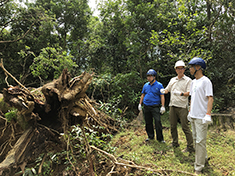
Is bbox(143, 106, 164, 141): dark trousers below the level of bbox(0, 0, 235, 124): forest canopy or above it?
below

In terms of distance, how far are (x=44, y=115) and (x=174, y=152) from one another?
2.80 m

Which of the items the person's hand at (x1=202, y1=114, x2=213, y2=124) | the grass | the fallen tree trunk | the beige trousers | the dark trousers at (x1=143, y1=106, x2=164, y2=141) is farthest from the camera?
the dark trousers at (x1=143, y1=106, x2=164, y2=141)

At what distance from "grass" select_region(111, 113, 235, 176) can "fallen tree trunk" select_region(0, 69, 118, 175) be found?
55.5 inches

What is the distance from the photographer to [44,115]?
8.48 feet

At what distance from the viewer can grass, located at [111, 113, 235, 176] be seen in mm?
2609

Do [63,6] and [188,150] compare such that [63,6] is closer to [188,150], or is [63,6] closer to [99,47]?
[99,47]

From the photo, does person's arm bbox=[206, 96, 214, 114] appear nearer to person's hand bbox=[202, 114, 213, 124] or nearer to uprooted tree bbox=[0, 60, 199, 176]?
person's hand bbox=[202, 114, 213, 124]

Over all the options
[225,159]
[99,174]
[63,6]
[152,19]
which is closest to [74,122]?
[99,174]

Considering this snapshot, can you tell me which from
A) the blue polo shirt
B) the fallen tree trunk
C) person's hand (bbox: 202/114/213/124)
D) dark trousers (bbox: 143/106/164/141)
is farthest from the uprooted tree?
the blue polo shirt

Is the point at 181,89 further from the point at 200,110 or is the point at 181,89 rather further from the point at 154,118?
the point at 154,118

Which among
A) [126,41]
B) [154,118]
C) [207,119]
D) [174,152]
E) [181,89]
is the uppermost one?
[126,41]

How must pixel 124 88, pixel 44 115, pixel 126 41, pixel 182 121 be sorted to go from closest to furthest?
pixel 44 115, pixel 182 121, pixel 124 88, pixel 126 41

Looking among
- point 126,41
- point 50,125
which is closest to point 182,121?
point 50,125

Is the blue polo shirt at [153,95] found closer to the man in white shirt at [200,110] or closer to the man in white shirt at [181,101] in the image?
the man in white shirt at [181,101]
